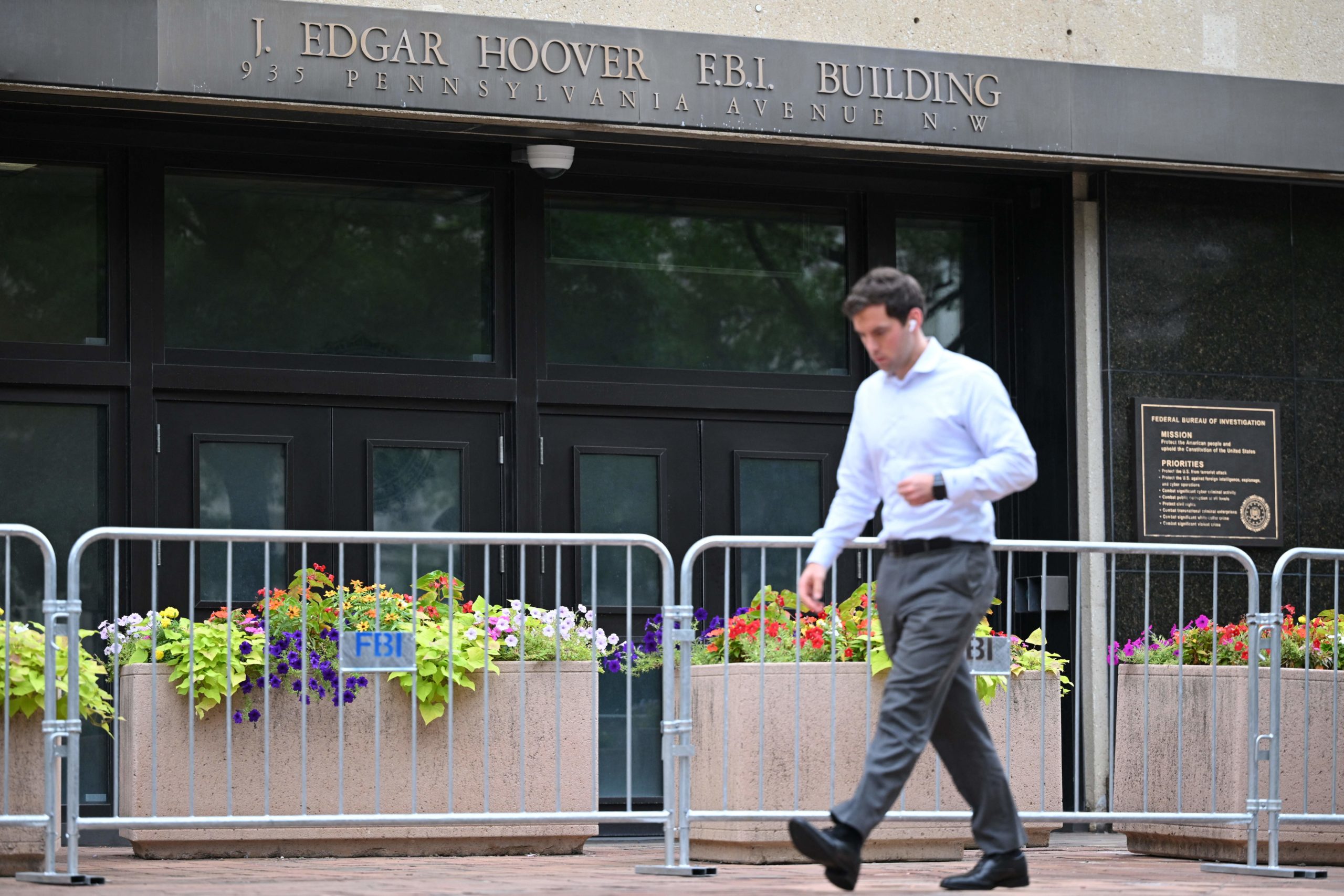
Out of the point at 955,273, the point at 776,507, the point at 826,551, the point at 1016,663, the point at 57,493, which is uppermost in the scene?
the point at 955,273

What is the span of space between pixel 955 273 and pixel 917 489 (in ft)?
18.5

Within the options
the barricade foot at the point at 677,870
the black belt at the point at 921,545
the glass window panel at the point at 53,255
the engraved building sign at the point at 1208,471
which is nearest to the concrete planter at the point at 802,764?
the barricade foot at the point at 677,870

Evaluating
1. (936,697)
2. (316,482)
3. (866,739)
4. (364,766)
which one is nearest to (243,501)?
(316,482)

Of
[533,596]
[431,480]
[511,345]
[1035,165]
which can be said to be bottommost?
[533,596]

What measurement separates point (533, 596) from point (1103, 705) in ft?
10.5

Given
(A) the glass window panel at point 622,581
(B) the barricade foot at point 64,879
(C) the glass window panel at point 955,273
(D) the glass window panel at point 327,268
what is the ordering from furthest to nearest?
1. (C) the glass window panel at point 955,273
2. (A) the glass window panel at point 622,581
3. (D) the glass window panel at point 327,268
4. (B) the barricade foot at point 64,879

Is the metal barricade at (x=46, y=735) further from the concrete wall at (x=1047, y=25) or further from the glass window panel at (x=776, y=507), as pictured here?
the glass window panel at (x=776, y=507)

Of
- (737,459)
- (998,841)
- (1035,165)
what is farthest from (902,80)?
(998,841)

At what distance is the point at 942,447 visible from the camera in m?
5.98

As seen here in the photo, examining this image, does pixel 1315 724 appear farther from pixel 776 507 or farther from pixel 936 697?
pixel 776 507

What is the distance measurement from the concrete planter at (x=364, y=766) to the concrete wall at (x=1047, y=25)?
3642mm

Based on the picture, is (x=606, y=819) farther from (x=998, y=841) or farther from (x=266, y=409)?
(x=266, y=409)

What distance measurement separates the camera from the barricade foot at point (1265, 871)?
24.8ft

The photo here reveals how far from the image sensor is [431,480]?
10.2m
